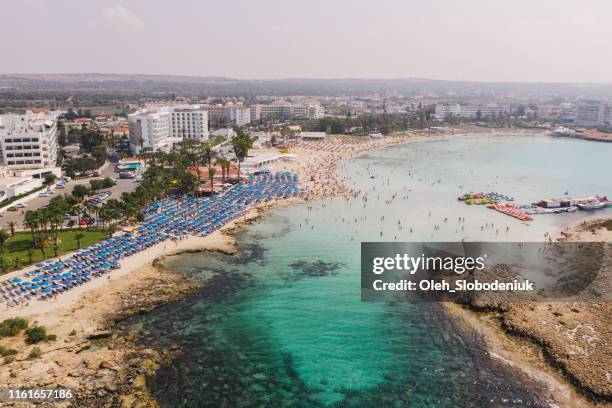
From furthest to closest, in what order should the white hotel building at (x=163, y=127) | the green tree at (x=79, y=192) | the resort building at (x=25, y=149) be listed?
the white hotel building at (x=163, y=127), the resort building at (x=25, y=149), the green tree at (x=79, y=192)

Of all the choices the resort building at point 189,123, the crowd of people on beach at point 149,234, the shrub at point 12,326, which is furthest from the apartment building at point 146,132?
the shrub at point 12,326

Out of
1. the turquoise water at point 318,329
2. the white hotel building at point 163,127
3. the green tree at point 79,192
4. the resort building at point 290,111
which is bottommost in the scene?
the turquoise water at point 318,329

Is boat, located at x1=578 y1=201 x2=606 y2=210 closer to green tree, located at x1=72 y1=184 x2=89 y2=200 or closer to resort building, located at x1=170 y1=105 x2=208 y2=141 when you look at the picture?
green tree, located at x1=72 y1=184 x2=89 y2=200

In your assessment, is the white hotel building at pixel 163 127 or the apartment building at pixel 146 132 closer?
the apartment building at pixel 146 132

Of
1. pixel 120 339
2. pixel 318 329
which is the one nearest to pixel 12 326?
pixel 120 339

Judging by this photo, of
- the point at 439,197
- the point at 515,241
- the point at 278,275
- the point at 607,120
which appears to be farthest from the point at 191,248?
the point at 607,120

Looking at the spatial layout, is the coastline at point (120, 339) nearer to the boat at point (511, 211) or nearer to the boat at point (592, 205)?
the boat at point (511, 211)

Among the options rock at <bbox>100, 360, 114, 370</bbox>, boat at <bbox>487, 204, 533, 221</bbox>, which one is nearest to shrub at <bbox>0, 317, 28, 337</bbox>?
rock at <bbox>100, 360, 114, 370</bbox>
